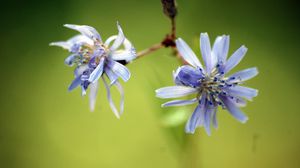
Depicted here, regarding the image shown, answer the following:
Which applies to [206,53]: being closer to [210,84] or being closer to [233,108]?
[210,84]

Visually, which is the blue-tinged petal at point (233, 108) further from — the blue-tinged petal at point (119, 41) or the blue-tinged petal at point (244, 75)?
the blue-tinged petal at point (119, 41)

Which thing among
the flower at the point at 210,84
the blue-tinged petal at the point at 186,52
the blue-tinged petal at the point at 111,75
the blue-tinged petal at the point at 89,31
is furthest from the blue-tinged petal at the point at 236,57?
the blue-tinged petal at the point at 89,31

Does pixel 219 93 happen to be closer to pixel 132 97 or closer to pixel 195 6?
pixel 132 97

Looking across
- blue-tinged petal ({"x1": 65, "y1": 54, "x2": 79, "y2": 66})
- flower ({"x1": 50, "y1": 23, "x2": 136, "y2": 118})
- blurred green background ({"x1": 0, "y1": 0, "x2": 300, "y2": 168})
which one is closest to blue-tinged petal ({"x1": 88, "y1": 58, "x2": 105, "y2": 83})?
flower ({"x1": 50, "y1": 23, "x2": 136, "y2": 118})

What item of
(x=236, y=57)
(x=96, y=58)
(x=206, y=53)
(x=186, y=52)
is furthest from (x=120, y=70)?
(x=236, y=57)

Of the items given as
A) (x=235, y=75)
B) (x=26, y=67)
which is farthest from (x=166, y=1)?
(x=26, y=67)

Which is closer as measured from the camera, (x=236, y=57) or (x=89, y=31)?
(x=236, y=57)
